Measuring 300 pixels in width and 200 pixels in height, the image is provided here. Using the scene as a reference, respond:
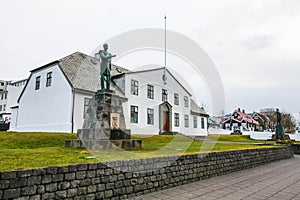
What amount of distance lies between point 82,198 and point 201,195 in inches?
110

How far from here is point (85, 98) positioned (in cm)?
1744

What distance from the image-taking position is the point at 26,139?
12.2 meters

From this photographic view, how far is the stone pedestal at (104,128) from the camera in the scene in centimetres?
830

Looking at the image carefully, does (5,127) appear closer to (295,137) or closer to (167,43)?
(167,43)

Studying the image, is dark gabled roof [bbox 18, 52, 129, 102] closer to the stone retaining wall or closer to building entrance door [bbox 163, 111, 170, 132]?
building entrance door [bbox 163, 111, 170, 132]

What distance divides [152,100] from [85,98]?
7.72 metres

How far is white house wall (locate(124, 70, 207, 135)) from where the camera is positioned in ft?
68.2

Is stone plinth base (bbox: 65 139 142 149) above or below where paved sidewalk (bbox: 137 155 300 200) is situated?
above

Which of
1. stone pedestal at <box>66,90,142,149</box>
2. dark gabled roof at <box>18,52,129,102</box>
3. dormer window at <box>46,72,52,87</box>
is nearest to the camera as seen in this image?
stone pedestal at <box>66,90,142,149</box>

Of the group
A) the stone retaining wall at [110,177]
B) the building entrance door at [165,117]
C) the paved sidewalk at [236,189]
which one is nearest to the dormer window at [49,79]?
the building entrance door at [165,117]

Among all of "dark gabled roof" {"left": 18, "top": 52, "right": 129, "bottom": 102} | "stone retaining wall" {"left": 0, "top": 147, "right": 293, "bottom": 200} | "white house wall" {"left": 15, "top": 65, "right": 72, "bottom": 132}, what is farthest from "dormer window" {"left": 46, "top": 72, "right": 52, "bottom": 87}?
"stone retaining wall" {"left": 0, "top": 147, "right": 293, "bottom": 200}

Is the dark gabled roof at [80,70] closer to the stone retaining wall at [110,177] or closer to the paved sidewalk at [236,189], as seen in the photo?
the stone retaining wall at [110,177]

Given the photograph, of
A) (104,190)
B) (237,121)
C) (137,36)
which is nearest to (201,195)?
(104,190)

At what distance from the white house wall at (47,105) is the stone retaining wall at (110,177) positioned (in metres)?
11.5
